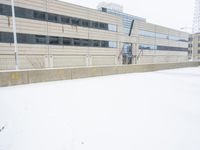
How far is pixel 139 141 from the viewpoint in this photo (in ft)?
12.5

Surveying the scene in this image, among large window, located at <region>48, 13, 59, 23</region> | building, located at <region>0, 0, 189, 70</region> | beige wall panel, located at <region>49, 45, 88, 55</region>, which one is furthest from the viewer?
beige wall panel, located at <region>49, 45, 88, 55</region>

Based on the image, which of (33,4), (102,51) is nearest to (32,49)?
(33,4)

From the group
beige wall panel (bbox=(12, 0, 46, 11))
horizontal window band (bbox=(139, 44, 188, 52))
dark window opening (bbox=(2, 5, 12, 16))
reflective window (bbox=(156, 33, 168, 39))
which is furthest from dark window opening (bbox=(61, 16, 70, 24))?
reflective window (bbox=(156, 33, 168, 39))

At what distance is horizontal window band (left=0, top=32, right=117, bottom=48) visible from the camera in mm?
21659

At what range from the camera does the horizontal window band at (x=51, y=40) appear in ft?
71.1

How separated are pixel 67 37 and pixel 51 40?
Answer: 298 centimetres

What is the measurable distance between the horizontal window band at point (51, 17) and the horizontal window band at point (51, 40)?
2546 millimetres

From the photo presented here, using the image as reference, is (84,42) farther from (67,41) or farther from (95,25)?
(95,25)

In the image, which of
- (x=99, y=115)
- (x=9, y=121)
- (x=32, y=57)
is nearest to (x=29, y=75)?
(x=9, y=121)

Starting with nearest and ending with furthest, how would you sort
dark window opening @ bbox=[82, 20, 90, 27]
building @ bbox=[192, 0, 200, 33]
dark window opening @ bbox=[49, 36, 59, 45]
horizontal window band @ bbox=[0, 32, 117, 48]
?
horizontal window band @ bbox=[0, 32, 117, 48] < dark window opening @ bbox=[49, 36, 59, 45] < dark window opening @ bbox=[82, 20, 90, 27] < building @ bbox=[192, 0, 200, 33]

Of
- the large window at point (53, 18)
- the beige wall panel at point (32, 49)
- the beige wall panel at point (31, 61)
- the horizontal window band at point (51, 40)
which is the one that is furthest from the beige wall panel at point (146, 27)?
the beige wall panel at point (31, 61)

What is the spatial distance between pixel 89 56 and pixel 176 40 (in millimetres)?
36748

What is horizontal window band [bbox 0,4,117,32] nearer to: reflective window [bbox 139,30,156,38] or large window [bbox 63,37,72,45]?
large window [bbox 63,37,72,45]

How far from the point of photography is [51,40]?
2588 cm
